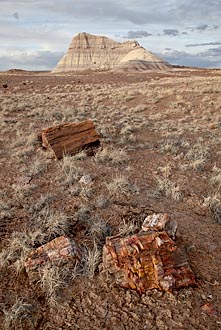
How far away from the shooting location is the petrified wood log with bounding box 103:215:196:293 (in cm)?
425

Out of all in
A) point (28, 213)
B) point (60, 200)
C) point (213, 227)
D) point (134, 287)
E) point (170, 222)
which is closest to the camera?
point (134, 287)

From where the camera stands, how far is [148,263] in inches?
171

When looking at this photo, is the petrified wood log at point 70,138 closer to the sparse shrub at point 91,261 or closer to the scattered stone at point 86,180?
the scattered stone at point 86,180

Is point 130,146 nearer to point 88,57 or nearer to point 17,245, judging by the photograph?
point 17,245

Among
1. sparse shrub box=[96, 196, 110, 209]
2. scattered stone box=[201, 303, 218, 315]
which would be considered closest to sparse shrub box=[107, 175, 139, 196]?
sparse shrub box=[96, 196, 110, 209]

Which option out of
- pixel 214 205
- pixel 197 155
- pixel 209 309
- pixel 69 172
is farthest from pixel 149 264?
pixel 197 155

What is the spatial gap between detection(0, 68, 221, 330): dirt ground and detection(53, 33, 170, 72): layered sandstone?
8091 centimetres

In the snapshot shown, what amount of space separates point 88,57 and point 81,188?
94883mm

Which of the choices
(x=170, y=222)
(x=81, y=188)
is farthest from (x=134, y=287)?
(x=81, y=188)

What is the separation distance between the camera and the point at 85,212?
6117mm

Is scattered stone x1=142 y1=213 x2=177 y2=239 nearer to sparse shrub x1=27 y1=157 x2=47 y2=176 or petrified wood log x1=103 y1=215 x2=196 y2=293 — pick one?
petrified wood log x1=103 y1=215 x2=196 y2=293

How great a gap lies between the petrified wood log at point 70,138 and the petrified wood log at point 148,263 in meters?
4.93

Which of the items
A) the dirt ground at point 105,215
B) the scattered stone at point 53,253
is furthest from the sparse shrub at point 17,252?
the scattered stone at point 53,253

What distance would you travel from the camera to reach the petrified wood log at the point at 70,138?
9.27 m
